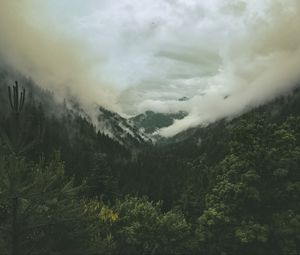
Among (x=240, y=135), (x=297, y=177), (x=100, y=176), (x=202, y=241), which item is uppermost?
(x=100, y=176)

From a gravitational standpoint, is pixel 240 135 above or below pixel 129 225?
above

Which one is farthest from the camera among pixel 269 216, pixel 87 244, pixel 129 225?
pixel 129 225

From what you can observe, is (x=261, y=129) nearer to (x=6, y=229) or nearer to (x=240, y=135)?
Result: (x=240, y=135)

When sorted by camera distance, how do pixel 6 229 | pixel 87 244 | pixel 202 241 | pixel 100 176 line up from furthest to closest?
pixel 100 176, pixel 202 241, pixel 87 244, pixel 6 229

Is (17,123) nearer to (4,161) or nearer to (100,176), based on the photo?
(4,161)

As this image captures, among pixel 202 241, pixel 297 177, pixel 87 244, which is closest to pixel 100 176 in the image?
→ pixel 202 241

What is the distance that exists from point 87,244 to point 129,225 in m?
28.0

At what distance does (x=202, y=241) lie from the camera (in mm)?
30312

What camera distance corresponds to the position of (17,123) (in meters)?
11.6

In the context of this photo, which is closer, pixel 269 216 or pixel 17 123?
pixel 17 123

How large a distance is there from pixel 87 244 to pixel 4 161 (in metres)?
3.82

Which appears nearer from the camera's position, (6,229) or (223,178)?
(6,229)

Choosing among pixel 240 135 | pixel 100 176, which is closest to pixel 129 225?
pixel 240 135

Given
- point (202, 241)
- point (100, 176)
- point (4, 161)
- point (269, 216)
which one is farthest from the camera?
point (100, 176)
